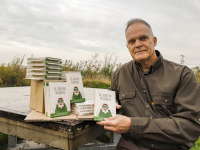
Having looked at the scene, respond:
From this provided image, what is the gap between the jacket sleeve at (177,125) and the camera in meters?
1.41

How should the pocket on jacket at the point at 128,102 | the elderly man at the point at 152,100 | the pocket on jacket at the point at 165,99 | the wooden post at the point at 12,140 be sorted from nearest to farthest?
the elderly man at the point at 152,100 < the pocket on jacket at the point at 165,99 < the pocket on jacket at the point at 128,102 < the wooden post at the point at 12,140

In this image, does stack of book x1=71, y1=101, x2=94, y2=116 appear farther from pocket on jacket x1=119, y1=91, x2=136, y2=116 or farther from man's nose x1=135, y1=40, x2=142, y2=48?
man's nose x1=135, y1=40, x2=142, y2=48

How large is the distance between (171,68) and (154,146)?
70 centimetres

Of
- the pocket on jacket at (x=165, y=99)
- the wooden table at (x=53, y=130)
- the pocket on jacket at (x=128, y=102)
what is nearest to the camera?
the wooden table at (x=53, y=130)

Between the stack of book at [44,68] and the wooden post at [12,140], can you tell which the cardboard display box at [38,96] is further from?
the wooden post at [12,140]

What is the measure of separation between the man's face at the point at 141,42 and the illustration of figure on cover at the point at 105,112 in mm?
611

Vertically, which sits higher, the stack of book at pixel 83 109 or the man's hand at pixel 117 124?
the stack of book at pixel 83 109

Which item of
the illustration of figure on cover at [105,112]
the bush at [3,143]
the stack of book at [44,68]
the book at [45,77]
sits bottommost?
the bush at [3,143]

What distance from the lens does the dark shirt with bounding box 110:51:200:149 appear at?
1.42 m

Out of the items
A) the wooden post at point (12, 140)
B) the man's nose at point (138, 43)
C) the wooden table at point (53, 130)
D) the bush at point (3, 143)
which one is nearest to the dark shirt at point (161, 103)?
the man's nose at point (138, 43)

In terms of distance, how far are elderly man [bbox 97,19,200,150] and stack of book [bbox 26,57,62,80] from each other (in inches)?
24.8

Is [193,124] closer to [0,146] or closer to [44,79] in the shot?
[44,79]

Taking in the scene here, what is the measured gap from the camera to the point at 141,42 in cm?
174

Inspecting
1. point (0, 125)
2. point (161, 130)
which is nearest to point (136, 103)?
point (161, 130)
